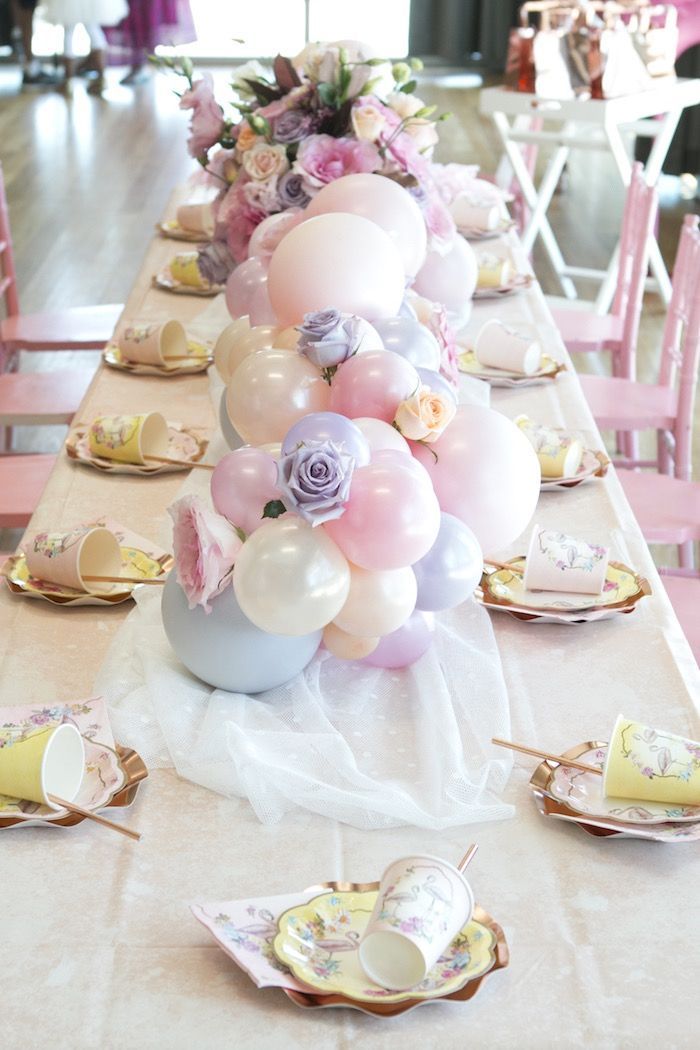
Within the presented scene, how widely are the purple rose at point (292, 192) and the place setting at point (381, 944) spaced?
4.74ft

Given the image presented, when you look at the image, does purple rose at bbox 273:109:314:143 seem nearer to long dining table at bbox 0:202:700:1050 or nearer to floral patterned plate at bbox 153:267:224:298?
floral patterned plate at bbox 153:267:224:298

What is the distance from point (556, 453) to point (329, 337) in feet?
1.75

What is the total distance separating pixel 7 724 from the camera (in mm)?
1158

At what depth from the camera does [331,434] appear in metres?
1.15

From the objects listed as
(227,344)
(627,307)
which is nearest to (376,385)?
(227,344)

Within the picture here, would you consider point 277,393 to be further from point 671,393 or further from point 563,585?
point 671,393

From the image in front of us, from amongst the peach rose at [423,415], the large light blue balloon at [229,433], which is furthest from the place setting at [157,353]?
the peach rose at [423,415]

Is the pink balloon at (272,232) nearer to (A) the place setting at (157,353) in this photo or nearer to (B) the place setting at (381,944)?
(A) the place setting at (157,353)

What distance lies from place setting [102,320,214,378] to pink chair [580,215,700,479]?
98cm

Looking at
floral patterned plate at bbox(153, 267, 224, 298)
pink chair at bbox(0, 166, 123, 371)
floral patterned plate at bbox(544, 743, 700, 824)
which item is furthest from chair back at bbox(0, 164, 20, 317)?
floral patterned plate at bbox(544, 743, 700, 824)

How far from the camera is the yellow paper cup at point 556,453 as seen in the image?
176 cm

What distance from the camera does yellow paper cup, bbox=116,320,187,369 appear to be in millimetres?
2217

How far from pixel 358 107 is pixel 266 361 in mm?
918

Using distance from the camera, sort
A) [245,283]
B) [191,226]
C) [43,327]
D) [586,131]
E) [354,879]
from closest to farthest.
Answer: [354,879] → [245,283] → [191,226] → [43,327] → [586,131]
